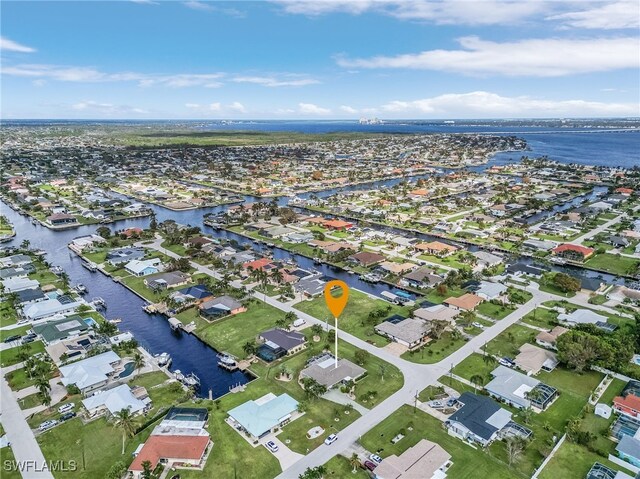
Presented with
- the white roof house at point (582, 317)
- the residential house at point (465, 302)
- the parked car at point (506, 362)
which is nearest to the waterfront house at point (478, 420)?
the parked car at point (506, 362)

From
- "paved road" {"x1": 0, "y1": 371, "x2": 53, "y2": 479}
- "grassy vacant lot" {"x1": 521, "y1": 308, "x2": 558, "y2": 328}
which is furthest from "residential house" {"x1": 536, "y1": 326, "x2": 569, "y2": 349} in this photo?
"paved road" {"x1": 0, "y1": 371, "x2": 53, "y2": 479}

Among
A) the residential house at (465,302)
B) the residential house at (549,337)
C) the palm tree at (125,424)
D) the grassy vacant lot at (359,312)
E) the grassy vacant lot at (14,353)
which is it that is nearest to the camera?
the palm tree at (125,424)

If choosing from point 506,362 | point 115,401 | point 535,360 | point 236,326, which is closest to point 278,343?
point 236,326

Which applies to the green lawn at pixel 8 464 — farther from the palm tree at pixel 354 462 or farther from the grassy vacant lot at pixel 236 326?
the palm tree at pixel 354 462

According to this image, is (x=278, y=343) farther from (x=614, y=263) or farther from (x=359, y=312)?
(x=614, y=263)

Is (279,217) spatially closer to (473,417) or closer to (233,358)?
(233,358)

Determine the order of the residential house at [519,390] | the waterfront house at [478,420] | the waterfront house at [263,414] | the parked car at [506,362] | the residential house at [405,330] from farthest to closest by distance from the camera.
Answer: the residential house at [405,330] → the parked car at [506,362] → the residential house at [519,390] → the waterfront house at [263,414] → the waterfront house at [478,420]
